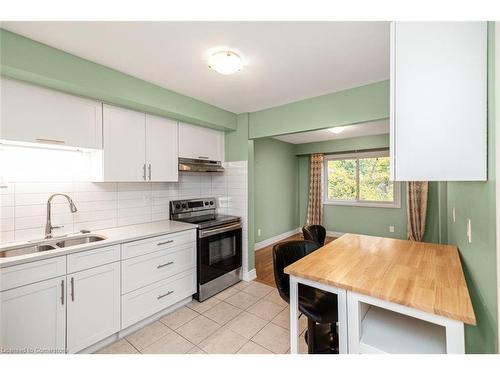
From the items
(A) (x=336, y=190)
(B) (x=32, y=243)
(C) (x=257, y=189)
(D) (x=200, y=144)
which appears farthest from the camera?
(A) (x=336, y=190)

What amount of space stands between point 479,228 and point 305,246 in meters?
1.11

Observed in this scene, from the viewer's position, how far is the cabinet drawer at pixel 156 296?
1.92 meters

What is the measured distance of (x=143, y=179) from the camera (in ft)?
7.54

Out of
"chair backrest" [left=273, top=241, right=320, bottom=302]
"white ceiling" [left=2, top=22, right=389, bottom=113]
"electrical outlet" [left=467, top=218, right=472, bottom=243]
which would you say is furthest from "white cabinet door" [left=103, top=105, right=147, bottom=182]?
"electrical outlet" [left=467, top=218, right=472, bottom=243]

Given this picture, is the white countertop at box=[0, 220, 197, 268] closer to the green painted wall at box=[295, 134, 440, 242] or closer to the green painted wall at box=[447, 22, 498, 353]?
the green painted wall at box=[447, 22, 498, 353]

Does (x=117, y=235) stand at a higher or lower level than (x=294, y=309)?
higher

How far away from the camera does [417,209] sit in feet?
12.8

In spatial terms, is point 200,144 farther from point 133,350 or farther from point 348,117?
point 133,350


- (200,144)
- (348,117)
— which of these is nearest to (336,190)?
(348,117)

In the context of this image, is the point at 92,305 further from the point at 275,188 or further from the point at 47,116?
the point at 275,188

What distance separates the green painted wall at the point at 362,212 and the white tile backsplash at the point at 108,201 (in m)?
2.77

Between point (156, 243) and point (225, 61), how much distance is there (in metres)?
1.72

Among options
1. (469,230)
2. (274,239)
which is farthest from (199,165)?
(274,239)
